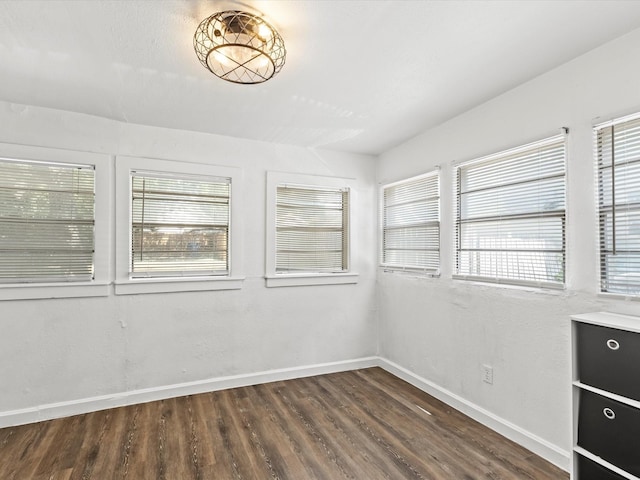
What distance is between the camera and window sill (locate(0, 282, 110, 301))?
9.02 ft

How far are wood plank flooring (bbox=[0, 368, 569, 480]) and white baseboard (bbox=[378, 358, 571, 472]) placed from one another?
0.06 metres

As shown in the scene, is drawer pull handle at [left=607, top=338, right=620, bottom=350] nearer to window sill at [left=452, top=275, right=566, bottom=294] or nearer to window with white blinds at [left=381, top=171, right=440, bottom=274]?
window sill at [left=452, top=275, right=566, bottom=294]

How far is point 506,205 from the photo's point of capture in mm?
2633

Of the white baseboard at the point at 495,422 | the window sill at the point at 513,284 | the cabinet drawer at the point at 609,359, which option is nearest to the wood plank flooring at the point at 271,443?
the white baseboard at the point at 495,422

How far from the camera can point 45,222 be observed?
2865 mm

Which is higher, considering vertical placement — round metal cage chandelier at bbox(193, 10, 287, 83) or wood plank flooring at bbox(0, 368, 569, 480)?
round metal cage chandelier at bbox(193, 10, 287, 83)

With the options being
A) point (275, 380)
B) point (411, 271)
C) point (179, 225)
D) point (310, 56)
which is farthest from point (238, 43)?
point (275, 380)

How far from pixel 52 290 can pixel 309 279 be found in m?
2.28

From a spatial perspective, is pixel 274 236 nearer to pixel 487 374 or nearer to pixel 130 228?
pixel 130 228

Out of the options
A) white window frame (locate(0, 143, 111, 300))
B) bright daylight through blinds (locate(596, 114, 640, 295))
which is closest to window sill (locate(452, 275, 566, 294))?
bright daylight through blinds (locate(596, 114, 640, 295))

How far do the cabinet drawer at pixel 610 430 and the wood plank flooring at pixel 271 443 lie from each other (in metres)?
0.49

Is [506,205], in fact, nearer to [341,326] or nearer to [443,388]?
[443,388]

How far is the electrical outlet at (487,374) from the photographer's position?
269cm

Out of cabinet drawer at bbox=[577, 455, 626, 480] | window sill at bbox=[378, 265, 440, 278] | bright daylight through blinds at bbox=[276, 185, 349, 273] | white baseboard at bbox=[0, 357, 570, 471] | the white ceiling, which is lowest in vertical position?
white baseboard at bbox=[0, 357, 570, 471]
